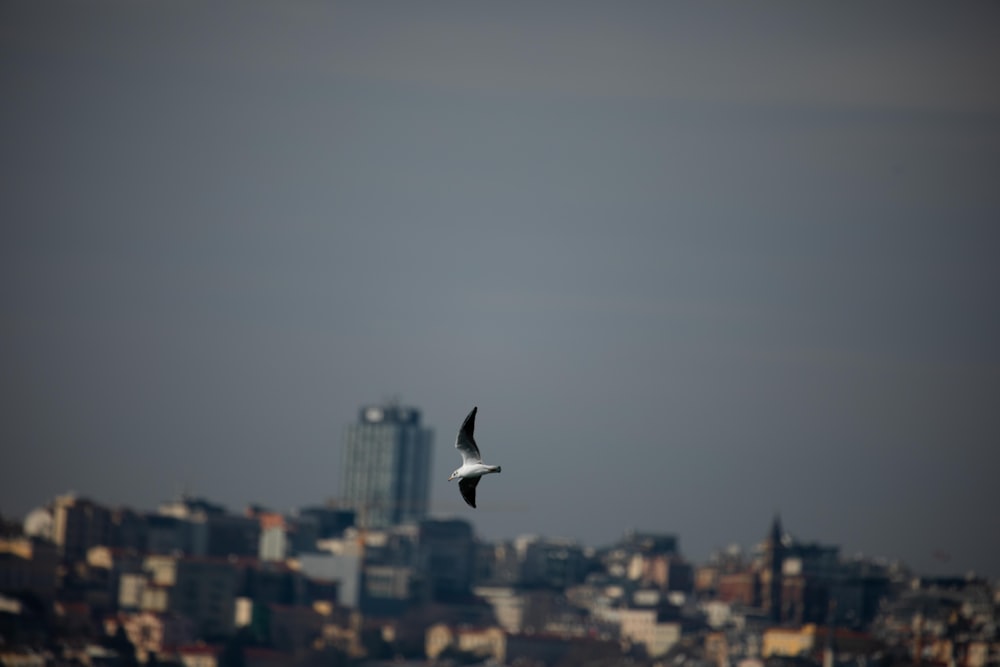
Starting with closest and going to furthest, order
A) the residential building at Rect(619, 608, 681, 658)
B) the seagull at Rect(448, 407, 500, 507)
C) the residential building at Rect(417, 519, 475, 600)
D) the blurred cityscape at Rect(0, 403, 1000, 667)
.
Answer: the seagull at Rect(448, 407, 500, 507)
the blurred cityscape at Rect(0, 403, 1000, 667)
the residential building at Rect(619, 608, 681, 658)
the residential building at Rect(417, 519, 475, 600)

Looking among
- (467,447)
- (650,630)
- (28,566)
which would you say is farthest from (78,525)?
(467,447)

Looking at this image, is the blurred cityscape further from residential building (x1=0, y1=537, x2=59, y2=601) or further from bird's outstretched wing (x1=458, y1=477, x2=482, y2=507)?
bird's outstretched wing (x1=458, y1=477, x2=482, y2=507)

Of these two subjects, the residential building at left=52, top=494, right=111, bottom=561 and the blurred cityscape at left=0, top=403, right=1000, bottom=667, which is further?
the residential building at left=52, top=494, right=111, bottom=561

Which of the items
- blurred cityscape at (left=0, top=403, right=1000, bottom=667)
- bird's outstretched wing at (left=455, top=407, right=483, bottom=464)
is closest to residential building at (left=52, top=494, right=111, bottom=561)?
blurred cityscape at (left=0, top=403, right=1000, bottom=667)

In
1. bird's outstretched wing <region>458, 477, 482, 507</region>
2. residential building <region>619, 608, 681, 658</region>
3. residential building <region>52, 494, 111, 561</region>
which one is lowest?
bird's outstretched wing <region>458, 477, 482, 507</region>

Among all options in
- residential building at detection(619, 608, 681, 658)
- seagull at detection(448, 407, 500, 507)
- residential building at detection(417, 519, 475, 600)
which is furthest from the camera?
residential building at detection(417, 519, 475, 600)

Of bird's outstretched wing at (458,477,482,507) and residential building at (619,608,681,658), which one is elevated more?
residential building at (619,608,681,658)
